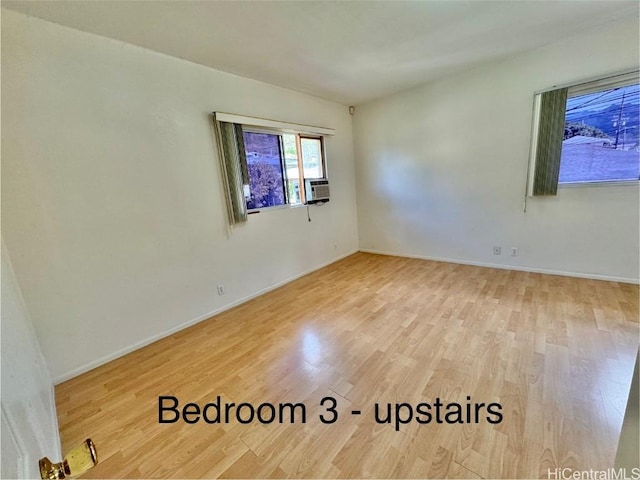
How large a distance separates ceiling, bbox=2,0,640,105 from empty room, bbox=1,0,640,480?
0.02 metres

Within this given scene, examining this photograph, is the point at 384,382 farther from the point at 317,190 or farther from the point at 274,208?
the point at 317,190

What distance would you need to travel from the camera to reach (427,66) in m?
3.06

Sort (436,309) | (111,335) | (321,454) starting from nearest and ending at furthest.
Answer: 1. (321,454)
2. (111,335)
3. (436,309)

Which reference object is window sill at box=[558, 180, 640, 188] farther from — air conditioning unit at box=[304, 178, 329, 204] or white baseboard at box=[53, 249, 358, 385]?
white baseboard at box=[53, 249, 358, 385]

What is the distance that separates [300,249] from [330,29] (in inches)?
98.5

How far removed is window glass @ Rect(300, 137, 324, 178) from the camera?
384 centimetres

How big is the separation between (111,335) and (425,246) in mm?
3992

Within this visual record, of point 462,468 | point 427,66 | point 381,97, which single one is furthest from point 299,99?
point 462,468

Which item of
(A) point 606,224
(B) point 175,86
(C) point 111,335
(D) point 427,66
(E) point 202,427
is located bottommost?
(E) point 202,427

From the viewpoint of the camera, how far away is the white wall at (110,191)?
5.88 ft

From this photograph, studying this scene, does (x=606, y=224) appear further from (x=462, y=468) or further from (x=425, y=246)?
(x=462, y=468)

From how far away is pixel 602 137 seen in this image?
8.89 feet
